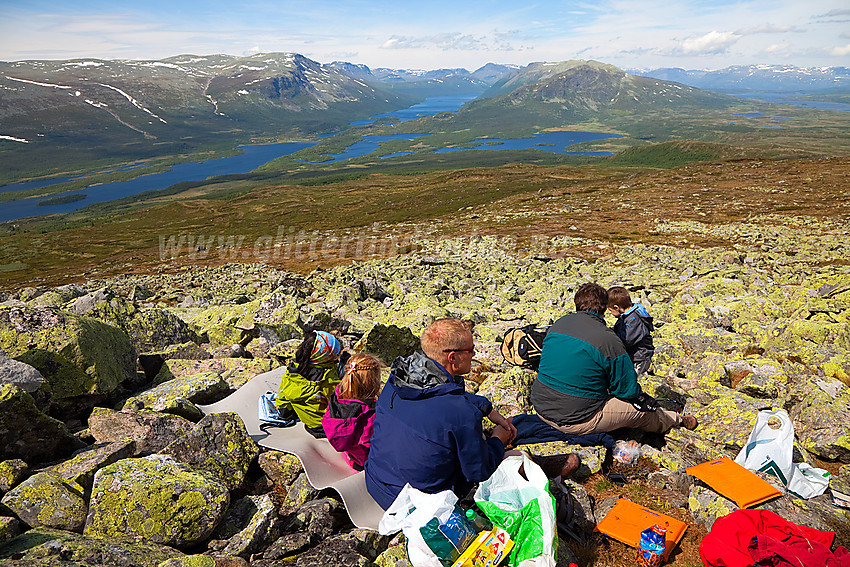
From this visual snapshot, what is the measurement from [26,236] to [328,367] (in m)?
169

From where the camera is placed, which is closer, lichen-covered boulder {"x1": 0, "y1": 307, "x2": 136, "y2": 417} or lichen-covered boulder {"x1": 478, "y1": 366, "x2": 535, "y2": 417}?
lichen-covered boulder {"x1": 0, "y1": 307, "x2": 136, "y2": 417}

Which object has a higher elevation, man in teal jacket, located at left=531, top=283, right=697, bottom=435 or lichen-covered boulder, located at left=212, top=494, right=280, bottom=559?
man in teal jacket, located at left=531, top=283, right=697, bottom=435

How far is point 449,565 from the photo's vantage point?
13.9 ft

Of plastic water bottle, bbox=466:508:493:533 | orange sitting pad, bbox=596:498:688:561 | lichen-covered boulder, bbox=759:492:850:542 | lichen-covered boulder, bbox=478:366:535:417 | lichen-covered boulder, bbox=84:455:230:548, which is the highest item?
lichen-covered boulder, bbox=84:455:230:548

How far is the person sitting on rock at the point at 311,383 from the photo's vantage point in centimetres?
686

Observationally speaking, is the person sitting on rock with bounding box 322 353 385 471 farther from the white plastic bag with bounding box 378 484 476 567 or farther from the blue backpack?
the blue backpack

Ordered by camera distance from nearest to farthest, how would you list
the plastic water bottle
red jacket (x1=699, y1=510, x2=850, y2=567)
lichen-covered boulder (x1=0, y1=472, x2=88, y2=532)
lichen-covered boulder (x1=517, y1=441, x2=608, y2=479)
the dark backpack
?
red jacket (x1=699, y1=510, x2=850, y2=567) → lichen-covered boulder (x1=0, y1=472, x2=88, y2=532) → the plastic water bottle → lichen-covered boulder (x1=517, y1=441, x2=608, y2=479) → the dark backpack

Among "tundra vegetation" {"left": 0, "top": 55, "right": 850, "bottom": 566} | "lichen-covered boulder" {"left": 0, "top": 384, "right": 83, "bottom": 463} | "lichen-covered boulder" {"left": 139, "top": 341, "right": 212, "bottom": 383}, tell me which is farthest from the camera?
"lichen-covered boulder" {"left": 139, "top": 341, "right": 212, "bottom": 383}

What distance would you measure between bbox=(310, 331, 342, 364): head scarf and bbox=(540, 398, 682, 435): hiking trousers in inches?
149

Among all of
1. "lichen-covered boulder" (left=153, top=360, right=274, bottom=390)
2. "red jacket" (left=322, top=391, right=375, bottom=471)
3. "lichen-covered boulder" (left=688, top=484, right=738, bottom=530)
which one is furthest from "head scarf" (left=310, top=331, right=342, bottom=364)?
"lichen-covered boulder" (left=688, top=484, right=738, bottom=530)

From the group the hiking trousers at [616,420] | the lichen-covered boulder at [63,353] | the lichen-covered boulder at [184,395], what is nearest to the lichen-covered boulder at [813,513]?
the hiking trousers at [616,420]

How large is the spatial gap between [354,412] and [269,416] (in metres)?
2.12

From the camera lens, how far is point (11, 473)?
4711mm

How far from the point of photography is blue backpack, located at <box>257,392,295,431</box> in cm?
709
